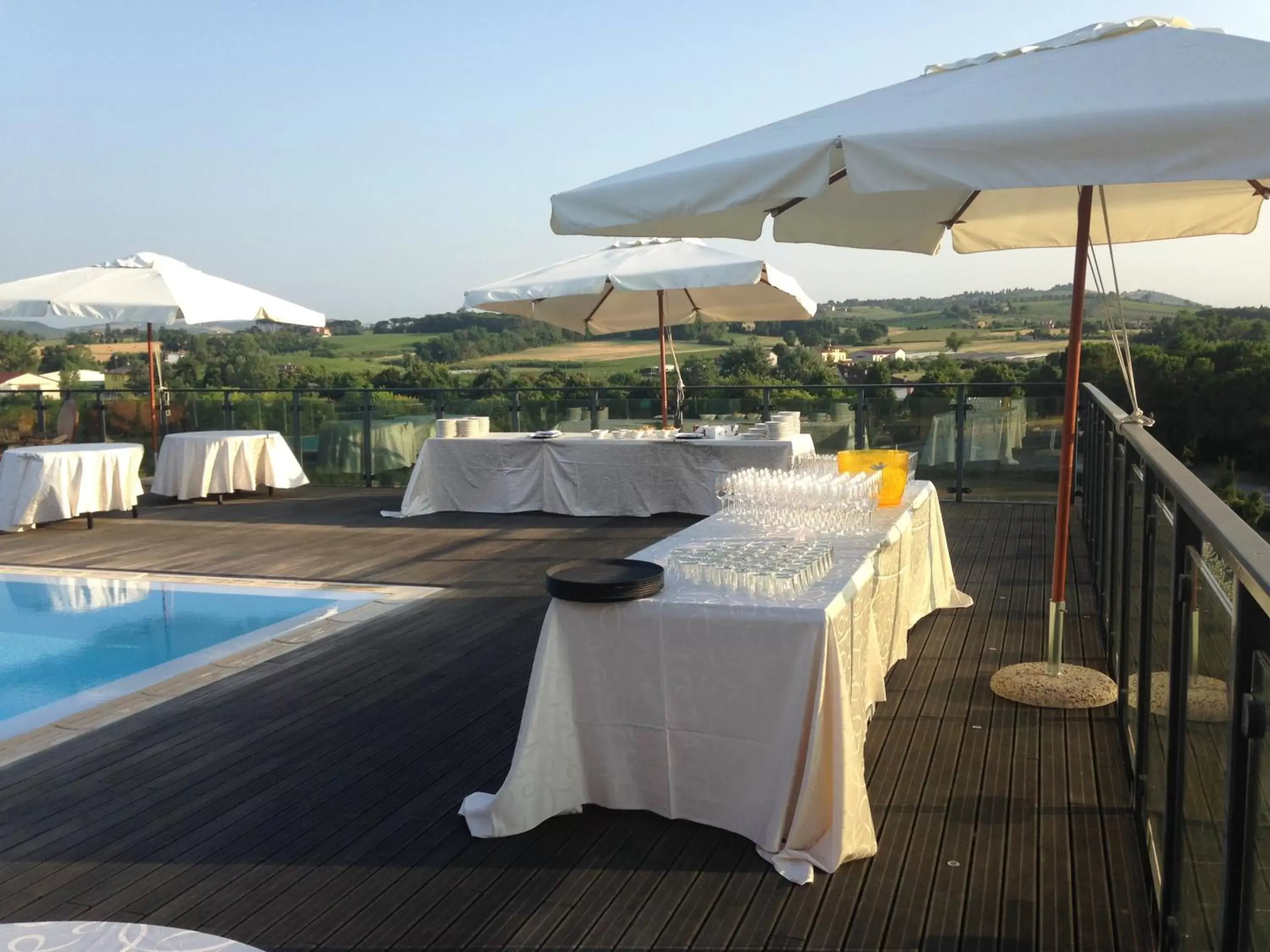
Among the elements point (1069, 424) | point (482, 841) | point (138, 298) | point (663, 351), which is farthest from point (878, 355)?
point (482, 841)

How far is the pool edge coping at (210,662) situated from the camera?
13.0 feet

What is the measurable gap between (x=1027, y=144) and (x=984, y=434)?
7.37 m

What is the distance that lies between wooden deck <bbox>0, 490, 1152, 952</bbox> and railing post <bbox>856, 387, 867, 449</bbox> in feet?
17.3

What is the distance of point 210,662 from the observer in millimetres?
4844

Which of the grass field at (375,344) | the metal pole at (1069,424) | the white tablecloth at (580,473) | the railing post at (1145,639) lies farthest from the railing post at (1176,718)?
the grass field at (375,344)

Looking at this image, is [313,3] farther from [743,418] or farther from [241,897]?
[241,897]

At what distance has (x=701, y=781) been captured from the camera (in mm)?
2930

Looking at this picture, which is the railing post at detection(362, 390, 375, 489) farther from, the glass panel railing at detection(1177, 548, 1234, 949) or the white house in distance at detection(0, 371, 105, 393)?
the glass panel railing at detection(1177, 548, 1234, 949)

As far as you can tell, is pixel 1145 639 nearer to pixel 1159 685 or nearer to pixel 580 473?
pixel 1159 685

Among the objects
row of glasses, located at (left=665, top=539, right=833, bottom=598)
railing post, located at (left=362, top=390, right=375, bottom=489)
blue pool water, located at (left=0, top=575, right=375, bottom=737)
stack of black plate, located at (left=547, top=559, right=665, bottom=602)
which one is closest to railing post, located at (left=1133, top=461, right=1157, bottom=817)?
row of glasses, located at (left=665, top=539, right=833, bottom=598)

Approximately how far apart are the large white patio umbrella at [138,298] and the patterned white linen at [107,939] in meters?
8.01

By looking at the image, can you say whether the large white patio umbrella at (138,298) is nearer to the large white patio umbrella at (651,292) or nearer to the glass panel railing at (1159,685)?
the large white patio umbrella at (651,292)

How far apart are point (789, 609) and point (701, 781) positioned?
23.4 inches

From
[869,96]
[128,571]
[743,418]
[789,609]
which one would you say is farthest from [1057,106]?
[743,418]
